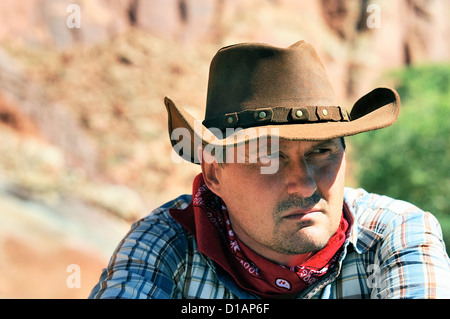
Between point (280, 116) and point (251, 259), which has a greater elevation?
point (280, 116)

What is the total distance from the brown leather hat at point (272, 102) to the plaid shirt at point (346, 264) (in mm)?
403

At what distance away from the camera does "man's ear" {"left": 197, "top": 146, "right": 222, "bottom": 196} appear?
2.01m

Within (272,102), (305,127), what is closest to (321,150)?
(305,127)

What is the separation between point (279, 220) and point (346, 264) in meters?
0.36

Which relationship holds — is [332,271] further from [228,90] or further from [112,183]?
[112,183]

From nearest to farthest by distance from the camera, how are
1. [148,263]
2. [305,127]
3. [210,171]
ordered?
[305,127], [148,263], [210,171]

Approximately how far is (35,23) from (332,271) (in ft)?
48.4

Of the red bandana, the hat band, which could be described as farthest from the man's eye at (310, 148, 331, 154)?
the red bandana

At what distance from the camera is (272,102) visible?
1791 millimetres

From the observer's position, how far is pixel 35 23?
14.6 meters

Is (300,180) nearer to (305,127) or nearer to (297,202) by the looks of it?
(297,202)

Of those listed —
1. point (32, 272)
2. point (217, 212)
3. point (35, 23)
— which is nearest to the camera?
point (217, 212)

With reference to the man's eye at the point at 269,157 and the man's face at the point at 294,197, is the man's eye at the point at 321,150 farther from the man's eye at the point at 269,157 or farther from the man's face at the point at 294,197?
the man's eye at the point at 269,157

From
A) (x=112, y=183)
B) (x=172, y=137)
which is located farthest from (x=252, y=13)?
(x=172, y=137)
